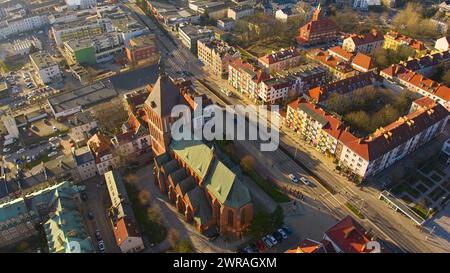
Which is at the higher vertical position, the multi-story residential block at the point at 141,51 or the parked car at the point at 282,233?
the multi-story residential block at the point at 141,51

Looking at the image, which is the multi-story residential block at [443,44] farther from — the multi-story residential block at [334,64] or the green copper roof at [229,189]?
the green copper roof at [229,189]

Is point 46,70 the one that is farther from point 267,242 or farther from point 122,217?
point 267,242

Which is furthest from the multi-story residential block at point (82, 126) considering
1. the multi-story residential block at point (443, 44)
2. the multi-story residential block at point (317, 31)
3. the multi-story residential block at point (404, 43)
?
the multi-story residential block at point (443, 44)

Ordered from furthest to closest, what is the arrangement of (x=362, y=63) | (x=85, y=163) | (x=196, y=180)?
(x=362, y=63), (x=85, y=163), (x=196, y=180)

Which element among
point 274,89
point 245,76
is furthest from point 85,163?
point 274,89

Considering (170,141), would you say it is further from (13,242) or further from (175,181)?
(13,242)

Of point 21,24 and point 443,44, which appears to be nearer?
point 443,44

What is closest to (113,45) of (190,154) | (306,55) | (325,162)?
(306,55)
